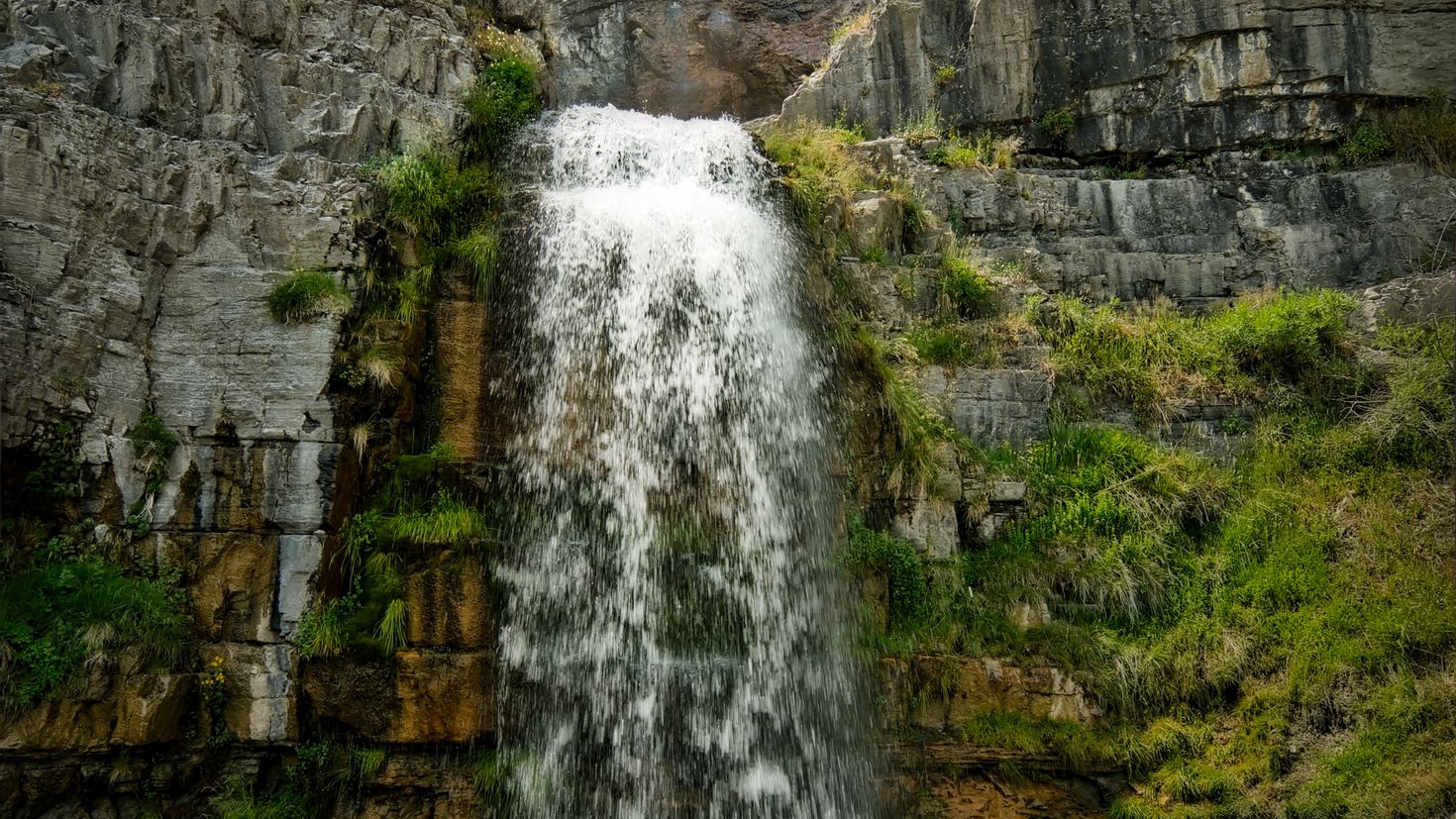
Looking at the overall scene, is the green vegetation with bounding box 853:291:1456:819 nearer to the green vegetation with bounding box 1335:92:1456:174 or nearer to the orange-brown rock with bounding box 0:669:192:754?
the green vegetation with bounding box 1335:92:1456:174

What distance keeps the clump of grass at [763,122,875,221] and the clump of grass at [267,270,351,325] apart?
218 inches

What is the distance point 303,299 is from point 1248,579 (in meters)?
9.34

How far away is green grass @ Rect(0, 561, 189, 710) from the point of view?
6613mm

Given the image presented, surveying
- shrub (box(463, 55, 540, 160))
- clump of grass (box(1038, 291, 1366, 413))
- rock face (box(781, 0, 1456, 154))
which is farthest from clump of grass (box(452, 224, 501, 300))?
rock face (box(781, 0, 1456, 154))

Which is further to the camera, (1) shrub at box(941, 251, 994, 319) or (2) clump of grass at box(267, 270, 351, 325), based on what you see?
(1) shrub at box(941, 251, 994, 319)

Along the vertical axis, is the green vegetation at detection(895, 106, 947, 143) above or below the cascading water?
above

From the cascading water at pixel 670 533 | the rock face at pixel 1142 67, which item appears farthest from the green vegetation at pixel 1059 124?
the cascading water at pixel 670 533

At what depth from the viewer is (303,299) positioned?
327 inches

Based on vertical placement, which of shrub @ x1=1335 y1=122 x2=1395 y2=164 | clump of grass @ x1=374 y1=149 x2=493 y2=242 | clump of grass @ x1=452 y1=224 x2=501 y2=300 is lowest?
clump of grass @ x1=452 y1=224 x2=501 y2=300

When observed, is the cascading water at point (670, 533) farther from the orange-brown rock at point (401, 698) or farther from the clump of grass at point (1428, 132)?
the clump of grass at point (1428, 132)

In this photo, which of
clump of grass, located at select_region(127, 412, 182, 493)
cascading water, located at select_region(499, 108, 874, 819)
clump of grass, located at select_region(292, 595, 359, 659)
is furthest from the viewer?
clump of grass, located at select_region(127, 412, 182, 493)

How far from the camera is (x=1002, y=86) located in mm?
14375

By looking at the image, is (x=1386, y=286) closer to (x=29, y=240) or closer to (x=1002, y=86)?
(x=1002, y=86)

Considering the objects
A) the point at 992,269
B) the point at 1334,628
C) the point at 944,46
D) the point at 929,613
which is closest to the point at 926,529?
the point at 929,613
